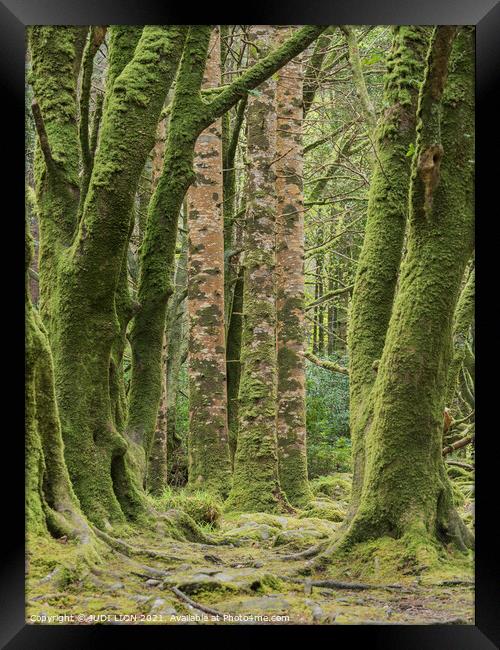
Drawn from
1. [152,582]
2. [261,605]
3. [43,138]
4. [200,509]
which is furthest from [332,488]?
[43,138]

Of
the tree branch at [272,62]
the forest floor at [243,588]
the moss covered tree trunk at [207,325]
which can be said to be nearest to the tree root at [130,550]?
the forest floor at [243,588]

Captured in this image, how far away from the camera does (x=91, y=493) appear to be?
5191mm

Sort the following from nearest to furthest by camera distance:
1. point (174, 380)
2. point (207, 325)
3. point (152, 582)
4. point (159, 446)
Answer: point (152, 582), point (207, 325), point (159, 446), point (174, 380)

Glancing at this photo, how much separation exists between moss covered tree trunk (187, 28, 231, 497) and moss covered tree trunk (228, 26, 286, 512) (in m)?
0.50

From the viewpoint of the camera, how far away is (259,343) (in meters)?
8.34

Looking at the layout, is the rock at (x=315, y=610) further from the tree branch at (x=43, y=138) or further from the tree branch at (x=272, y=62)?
the tree branch at (x=272, y=62)

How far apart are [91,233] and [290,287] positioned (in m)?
5.12

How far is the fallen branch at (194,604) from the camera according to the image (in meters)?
4.19

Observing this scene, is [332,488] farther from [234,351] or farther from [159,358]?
[159,358]

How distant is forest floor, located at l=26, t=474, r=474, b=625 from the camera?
4145 mm

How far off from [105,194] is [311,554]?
2755 mm
